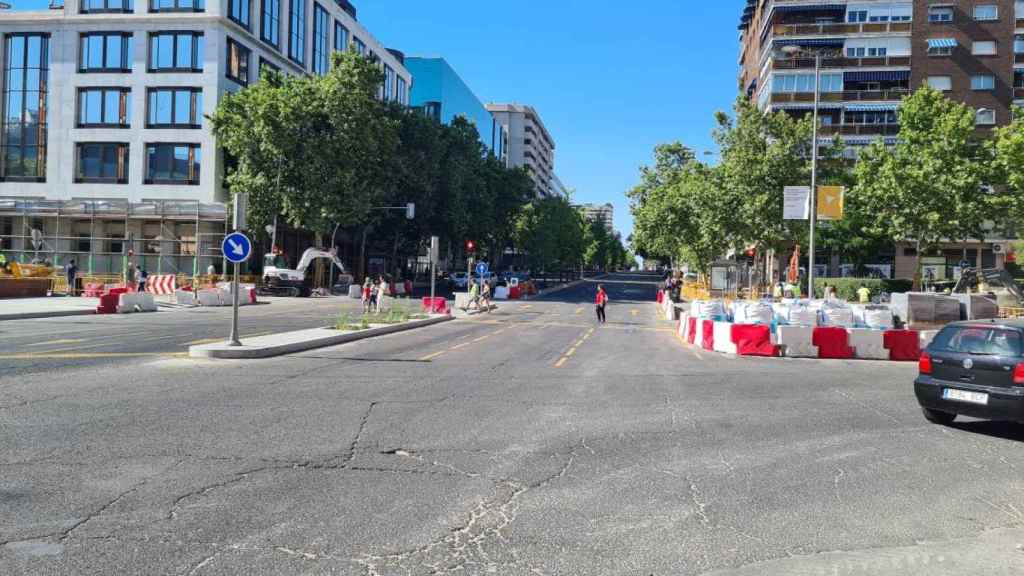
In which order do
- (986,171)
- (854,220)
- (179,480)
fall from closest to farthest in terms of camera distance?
(179,480) → (986,171) → (854,220)

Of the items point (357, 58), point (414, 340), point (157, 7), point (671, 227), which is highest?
point (157, 7)

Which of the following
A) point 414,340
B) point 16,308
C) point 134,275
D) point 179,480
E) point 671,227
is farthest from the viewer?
point 671,227

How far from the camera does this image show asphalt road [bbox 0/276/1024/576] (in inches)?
190

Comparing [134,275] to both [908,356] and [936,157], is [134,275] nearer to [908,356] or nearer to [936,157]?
[908,356]

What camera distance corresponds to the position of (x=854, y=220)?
166ft

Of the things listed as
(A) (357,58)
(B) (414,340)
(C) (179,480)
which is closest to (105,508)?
(C) (179,480)

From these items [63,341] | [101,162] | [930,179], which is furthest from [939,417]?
[101,162]

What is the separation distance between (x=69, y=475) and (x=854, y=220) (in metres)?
52.3

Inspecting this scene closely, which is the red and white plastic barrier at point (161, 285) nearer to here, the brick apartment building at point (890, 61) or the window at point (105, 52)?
the window at point (105, 52)

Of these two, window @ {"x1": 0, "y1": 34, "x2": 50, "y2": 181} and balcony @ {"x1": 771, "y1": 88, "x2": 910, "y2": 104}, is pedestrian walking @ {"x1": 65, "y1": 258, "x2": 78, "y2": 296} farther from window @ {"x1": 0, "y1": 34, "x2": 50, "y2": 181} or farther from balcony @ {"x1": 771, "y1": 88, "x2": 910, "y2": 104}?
balcony @ {"x1": 771, "y1": 88, "x2": 910, "y2": 104}

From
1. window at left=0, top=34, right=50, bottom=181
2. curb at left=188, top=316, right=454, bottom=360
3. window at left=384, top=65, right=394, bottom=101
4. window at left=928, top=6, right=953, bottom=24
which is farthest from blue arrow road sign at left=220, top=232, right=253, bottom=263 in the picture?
window at left=384, top=65, right=394, bottom=101

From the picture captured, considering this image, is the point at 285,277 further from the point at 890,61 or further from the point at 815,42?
the point at 890,61

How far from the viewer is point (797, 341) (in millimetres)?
19297

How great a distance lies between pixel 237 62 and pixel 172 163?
844cm
